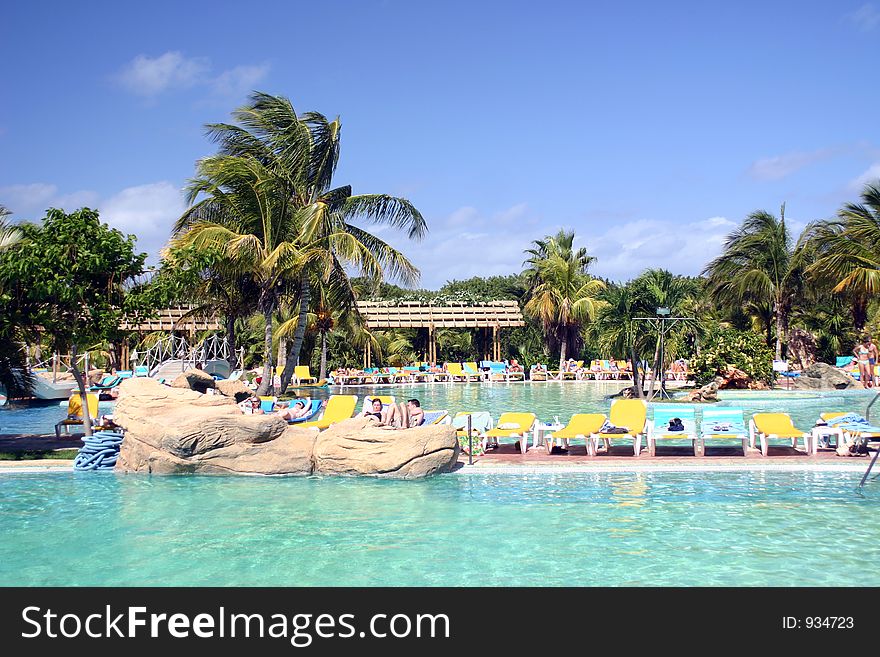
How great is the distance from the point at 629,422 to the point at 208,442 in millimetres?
5538

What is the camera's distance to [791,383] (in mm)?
26000

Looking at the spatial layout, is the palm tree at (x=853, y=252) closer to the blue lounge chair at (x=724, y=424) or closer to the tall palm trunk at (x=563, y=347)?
the tall palm trunk at (x=563, y=347)

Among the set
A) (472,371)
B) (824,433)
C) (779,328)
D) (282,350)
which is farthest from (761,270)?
(824,433)

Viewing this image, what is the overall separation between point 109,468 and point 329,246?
10113 millimetres

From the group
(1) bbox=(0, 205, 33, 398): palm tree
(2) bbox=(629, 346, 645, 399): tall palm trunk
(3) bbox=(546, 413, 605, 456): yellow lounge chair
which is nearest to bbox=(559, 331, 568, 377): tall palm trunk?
(2) bbox=(629, 346, 645, 399): tall palm trunk

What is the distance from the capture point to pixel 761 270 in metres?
29.9

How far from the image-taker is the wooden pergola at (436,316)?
3550 centimetres

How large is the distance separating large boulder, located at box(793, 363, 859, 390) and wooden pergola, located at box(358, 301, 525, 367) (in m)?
12.5

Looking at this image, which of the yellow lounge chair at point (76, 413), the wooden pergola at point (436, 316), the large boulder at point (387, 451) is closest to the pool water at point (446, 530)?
the large boulder at point (387, 451)

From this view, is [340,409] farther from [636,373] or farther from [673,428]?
[636,373]

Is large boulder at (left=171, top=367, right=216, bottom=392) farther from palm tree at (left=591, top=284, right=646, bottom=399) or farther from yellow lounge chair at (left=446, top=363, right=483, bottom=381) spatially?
yellow lounge chair at (left=446, top=363, right=483, bottom=381)
